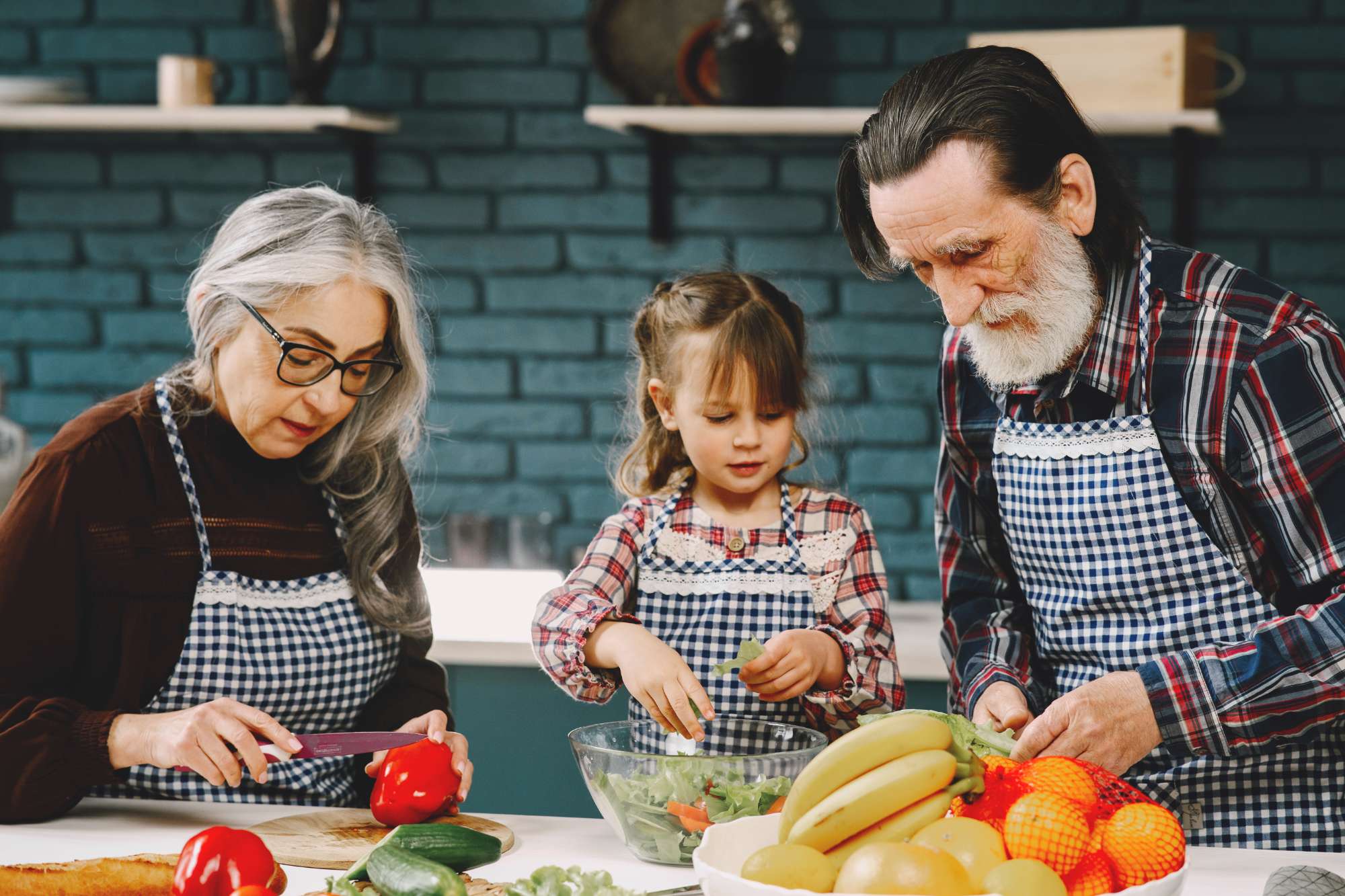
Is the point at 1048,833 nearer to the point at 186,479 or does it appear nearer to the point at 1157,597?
the point at 1157,597

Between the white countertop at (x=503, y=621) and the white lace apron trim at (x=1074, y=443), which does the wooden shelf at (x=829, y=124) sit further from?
the white lace apron trim at (x=1074, y=443)

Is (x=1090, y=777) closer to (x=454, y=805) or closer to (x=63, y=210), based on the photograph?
(x=454, y=805)

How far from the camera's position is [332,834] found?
153cm

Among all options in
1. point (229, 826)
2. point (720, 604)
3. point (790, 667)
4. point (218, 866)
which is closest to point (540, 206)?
point (720, 604)

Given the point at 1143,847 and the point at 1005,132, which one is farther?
the point at 1005,132

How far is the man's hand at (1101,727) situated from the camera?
4.55ft

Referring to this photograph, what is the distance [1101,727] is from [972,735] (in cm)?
30

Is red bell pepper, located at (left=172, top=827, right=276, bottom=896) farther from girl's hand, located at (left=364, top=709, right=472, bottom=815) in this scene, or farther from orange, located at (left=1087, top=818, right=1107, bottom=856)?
orange, located at (left=1087, top=818, right=1107, bottom=856)

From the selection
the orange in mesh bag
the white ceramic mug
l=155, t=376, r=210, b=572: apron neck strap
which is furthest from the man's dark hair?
the white ceramic mug

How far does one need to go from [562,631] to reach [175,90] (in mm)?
2059

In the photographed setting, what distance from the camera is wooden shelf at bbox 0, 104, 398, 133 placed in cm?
310

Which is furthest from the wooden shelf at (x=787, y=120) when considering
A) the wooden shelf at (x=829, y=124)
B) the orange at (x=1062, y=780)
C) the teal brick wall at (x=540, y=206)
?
the orange at (x=1062, y=780)

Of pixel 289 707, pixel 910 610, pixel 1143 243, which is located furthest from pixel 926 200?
pixel 910 610

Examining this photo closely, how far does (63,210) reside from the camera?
3.54 meters
